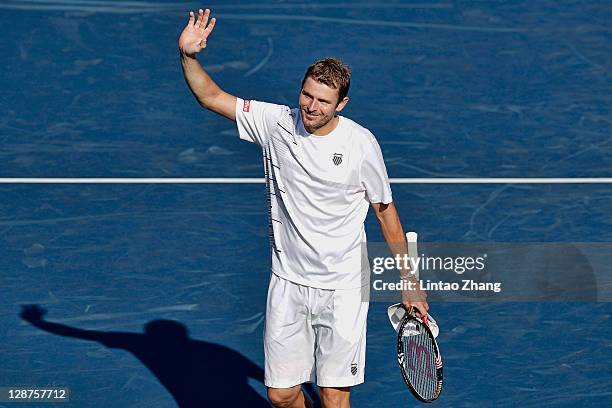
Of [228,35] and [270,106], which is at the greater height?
[228,35]

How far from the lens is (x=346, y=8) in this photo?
45.4 feet

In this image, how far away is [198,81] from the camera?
7.74 meters

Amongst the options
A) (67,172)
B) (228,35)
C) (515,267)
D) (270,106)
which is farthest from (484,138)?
(270,106)

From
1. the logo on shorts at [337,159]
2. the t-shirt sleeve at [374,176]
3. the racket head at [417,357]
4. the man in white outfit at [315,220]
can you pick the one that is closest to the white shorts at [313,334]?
the man in white outfit at [315,220]

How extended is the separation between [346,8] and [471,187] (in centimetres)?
323

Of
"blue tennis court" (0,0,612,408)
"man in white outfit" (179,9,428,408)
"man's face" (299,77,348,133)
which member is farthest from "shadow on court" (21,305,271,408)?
"man's face" (299,77,348,133)

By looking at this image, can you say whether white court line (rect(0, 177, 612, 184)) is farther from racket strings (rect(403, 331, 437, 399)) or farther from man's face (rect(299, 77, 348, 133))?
man's face (rect(299, 77, 348, 133))

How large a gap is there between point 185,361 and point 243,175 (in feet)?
8.33

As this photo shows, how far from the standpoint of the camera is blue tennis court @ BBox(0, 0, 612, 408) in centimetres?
945

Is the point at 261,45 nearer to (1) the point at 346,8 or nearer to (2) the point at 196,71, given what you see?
(1) the point at 346,8

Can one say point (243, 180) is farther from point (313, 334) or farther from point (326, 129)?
point (326, 129)

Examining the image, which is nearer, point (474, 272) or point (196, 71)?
point (196, 71)

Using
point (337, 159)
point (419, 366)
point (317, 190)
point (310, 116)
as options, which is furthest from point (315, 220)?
point (419, 366)

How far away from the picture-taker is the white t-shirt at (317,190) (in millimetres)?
7711
